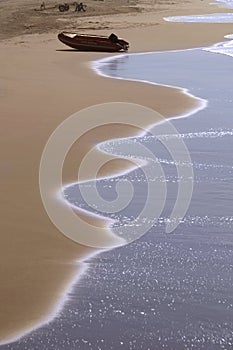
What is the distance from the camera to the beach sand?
550cm

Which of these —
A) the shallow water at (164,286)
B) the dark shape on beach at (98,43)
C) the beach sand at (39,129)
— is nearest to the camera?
the shallow water at (164,286)

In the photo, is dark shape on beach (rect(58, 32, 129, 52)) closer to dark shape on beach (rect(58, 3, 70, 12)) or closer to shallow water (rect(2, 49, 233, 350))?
shallow water (rect(2, 49, 233, 350))

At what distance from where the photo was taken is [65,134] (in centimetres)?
1019

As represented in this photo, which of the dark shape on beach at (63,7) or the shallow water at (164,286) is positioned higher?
the shallow water at (164,286)

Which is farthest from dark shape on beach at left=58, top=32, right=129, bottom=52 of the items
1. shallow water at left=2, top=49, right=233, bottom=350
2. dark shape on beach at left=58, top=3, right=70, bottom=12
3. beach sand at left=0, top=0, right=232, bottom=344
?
dark shape on beach at left=58, top=3, right=70, bottom=12

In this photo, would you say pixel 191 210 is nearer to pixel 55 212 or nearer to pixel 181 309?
pixel 55 212

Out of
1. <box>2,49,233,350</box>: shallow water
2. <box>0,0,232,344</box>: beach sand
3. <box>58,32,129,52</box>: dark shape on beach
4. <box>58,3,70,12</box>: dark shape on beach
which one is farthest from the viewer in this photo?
<box>58,3,70,12</box>: dark shape on beach

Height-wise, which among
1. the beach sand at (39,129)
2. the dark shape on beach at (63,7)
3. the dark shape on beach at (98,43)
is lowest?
the dark shape on beach at (63,7)

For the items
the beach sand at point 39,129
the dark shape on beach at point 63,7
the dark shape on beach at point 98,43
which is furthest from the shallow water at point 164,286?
the dark shape on beach at point 63,7

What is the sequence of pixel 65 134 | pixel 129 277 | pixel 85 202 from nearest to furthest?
1. pixel 129 277
2. pixel 85 202
3. pixel 65 134

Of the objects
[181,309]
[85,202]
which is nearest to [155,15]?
[85,202]

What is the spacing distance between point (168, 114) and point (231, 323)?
23.9 ft

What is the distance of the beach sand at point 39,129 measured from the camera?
18.0ft

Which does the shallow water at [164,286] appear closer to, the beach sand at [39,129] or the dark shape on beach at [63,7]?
the beach sand at [39,129]
